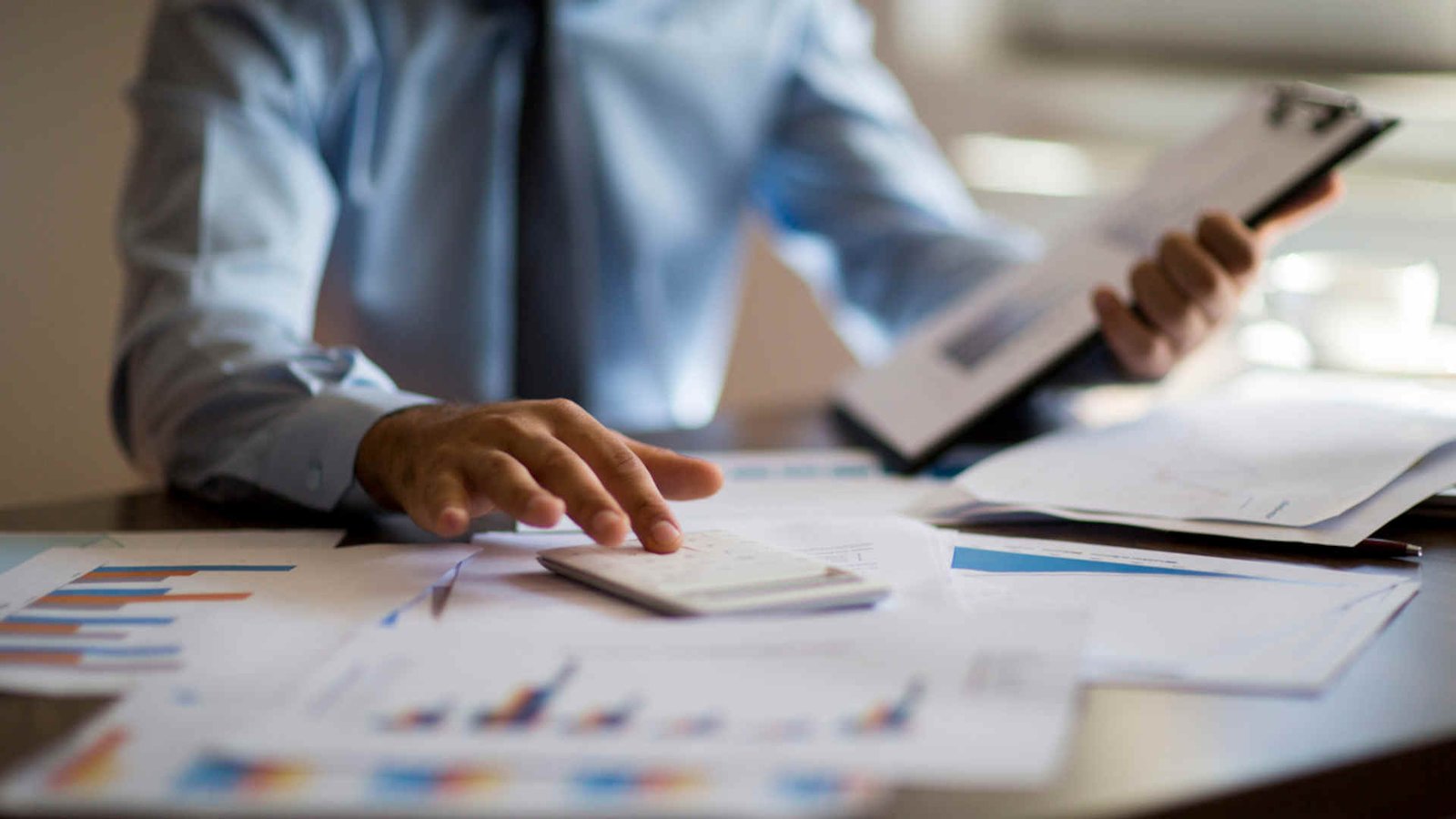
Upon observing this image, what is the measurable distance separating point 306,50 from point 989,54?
3.46 ft

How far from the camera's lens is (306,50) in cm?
98

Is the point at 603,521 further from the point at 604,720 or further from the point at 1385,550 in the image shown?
the point at 1385,550

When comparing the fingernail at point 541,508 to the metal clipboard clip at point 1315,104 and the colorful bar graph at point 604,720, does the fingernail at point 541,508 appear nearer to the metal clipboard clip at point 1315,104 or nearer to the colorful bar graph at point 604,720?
the colorful bar graph at point 604,720

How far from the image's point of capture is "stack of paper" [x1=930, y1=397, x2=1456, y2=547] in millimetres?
562

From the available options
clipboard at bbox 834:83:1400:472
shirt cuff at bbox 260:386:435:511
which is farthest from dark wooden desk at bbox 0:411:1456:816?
clipboard at bbox 834:83:1400:472

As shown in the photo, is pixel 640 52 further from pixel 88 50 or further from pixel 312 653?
pixel 312 653

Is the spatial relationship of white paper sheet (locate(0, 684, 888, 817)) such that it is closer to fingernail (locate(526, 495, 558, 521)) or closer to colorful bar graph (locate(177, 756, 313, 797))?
colorful bar graph (locate(177, 756, 313, 797))

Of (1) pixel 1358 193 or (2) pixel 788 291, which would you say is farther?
(2) pixel 788 291

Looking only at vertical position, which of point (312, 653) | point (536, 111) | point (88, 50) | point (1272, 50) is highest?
point (1272, 50)

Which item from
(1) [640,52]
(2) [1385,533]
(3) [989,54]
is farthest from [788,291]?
(2) [1385,533]

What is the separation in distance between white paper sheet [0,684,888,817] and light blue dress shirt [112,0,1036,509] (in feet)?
1.04

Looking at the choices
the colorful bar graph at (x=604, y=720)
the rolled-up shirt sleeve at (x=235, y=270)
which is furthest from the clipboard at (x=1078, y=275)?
the colorful bar graph at (x=604, y=720)

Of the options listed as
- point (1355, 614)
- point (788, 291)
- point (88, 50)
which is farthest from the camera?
point (788, 291)

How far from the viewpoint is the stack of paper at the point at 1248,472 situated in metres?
0.56
